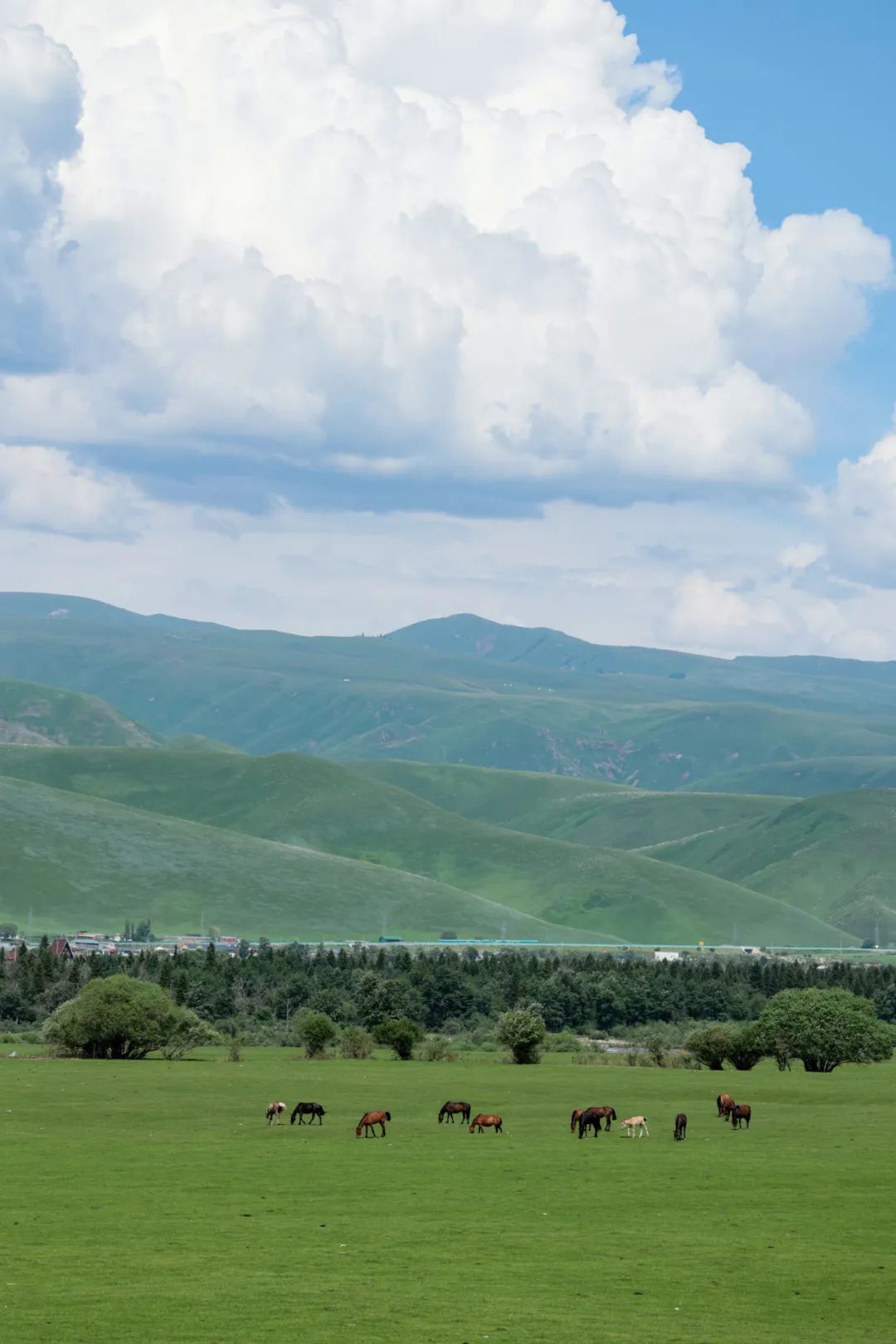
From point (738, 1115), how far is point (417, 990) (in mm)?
98571

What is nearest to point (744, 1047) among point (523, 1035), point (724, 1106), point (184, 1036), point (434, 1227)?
point (523, 1035)

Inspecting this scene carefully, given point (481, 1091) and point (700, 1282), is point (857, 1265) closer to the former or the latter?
point (700, 1282)

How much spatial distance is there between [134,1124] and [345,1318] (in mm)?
38984

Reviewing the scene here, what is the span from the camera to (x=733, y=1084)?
93375mm

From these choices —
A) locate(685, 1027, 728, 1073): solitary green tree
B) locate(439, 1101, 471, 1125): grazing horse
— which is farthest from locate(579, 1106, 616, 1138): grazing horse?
locate(685, 1027, 728, 1073): solitary green tree

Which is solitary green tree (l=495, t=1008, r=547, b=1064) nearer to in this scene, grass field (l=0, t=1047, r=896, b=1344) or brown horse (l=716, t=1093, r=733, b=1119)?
grass field (l=0, t=1047, r=896, b=1344)

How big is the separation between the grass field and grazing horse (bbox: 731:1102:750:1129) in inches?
34.4

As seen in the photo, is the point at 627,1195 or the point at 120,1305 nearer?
the point at 120,1305

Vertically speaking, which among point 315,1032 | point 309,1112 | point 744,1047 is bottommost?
point 309,1112

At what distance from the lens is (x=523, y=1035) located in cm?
11212

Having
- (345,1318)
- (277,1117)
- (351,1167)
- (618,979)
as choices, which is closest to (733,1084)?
(277,1117)

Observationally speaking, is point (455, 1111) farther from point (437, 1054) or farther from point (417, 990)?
point (417, 990)

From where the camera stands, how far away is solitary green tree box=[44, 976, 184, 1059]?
346 ft

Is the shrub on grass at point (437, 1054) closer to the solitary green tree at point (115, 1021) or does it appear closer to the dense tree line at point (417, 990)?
the solitary green tree at point (115, 1021)
